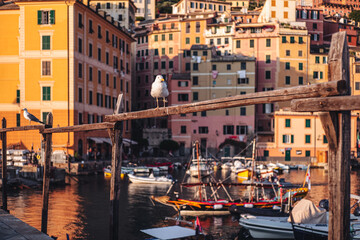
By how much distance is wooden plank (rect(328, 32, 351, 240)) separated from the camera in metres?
5.93

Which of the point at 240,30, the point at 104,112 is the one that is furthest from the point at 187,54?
the point at 104,112

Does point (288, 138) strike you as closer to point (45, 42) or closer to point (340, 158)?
point (45, 42)

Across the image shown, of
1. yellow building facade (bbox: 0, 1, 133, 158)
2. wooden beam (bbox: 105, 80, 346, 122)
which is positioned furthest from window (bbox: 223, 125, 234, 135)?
wooden beam (bbox: 105, 80, 346, 122)

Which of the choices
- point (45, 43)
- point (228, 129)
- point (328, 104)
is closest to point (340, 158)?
point (328, 104)

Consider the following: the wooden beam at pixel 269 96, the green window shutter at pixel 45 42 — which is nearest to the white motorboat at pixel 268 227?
the wooden beam at pixel 269 96

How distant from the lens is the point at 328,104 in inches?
239

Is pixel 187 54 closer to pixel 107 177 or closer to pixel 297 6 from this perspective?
pixel 297 6

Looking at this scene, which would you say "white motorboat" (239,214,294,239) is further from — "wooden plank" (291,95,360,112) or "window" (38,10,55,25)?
"window" (38,10,55,25)

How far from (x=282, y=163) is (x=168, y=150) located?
17248 mm

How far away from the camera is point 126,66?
67062mm

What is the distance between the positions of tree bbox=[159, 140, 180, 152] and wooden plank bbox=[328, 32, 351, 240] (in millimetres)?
64508

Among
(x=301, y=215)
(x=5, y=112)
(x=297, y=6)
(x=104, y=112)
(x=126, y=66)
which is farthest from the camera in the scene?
(x=297, y=6)

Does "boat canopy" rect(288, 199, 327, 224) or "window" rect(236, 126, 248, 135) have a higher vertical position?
"window" rect(236, 126, 248, 135)

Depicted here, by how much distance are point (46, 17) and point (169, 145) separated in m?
28.1
